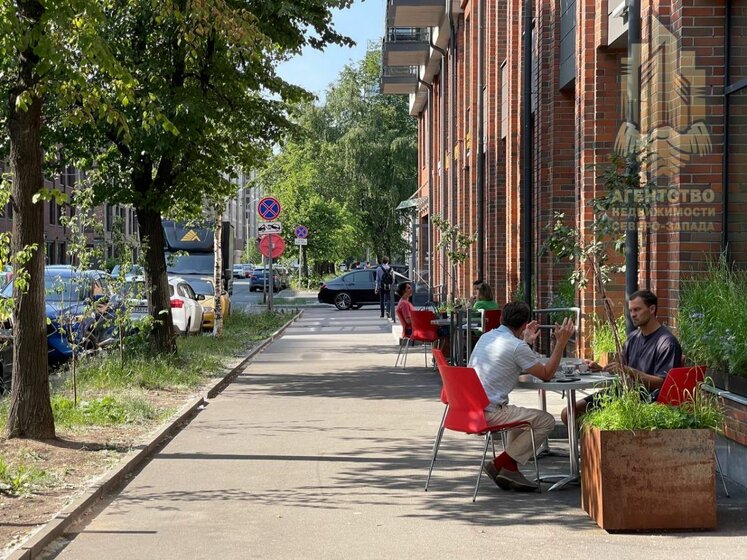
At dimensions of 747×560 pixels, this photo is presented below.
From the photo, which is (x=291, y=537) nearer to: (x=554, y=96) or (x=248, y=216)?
(x=554, y=96)

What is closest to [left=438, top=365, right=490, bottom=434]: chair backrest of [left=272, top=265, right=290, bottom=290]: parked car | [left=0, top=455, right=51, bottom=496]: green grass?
[left=0, top=455, right=51, bottom=496]: green grass

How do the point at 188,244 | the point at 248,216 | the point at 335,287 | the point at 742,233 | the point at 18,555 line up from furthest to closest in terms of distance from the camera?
the point at 248,216
the point at 335,287
the point at 188,244
the point at 742,233
the point at 18,555

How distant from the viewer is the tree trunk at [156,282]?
1783 cm

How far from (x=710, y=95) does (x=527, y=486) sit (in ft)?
14.5

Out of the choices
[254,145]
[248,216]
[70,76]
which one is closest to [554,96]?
[254,145]

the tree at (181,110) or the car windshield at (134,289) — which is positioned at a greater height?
the tree at (181,110)

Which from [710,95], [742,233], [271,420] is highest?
[710,95]

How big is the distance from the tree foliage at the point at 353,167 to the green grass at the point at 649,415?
52942 mm

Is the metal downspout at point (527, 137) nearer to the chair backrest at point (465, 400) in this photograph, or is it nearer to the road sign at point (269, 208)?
the chair backrest at point (465, 400)

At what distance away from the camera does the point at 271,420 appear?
12633 millimetres

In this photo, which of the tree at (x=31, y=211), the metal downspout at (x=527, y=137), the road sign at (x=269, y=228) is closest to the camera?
the tree at (x=31, y=211)

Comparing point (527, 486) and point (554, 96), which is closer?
point (527, 486)

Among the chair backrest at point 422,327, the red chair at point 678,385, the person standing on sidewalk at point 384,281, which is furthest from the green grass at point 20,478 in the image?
the person standing on sidewalk at point 384,281

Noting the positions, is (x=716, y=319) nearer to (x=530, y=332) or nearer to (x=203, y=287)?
(x=530, y=332)
